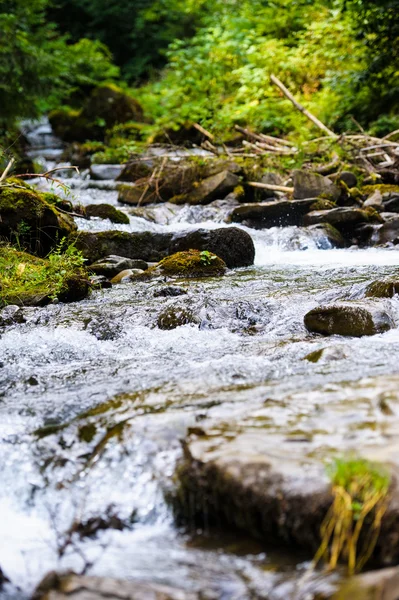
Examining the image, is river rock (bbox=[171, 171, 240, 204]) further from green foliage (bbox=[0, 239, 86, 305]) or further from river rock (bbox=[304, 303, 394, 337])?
river rock (bbox=[304, 303, 394, 337])

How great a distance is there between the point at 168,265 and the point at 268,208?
3.27 metres

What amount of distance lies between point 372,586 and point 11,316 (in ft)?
A: 13.1

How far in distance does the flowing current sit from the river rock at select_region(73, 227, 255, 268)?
191 cm

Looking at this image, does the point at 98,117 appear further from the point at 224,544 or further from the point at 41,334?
the point at 224,544

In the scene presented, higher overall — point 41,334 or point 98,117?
point 98,117

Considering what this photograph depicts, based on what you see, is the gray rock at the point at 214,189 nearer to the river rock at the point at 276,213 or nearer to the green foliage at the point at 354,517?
the river rock at the point at 276,213

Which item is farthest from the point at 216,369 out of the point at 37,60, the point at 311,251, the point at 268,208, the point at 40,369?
the point at 37,60

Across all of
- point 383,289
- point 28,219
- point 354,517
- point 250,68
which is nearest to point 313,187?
point 28,219

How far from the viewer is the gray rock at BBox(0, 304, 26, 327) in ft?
15.7

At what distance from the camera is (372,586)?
4.96 feet

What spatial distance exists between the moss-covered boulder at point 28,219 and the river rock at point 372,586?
533cm

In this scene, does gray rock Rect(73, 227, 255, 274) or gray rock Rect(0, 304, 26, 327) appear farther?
gray rock Rect(73, 227, 255, 274)

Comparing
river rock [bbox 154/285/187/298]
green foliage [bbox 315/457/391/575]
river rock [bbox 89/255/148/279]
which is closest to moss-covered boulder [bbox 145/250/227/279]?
river rock [bbox 89/255/148/279]

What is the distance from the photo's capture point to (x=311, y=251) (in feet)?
26.7
